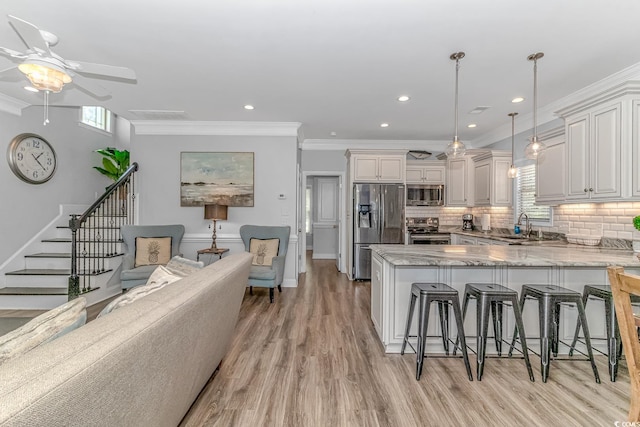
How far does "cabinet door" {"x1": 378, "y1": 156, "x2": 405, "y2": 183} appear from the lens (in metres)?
5.70

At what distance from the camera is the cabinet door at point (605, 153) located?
287 centimetres

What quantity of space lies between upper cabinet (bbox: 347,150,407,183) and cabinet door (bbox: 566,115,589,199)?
2615mm

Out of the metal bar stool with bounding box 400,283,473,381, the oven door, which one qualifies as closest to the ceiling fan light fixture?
the metal bar stool with bounding box 400,283,473,381

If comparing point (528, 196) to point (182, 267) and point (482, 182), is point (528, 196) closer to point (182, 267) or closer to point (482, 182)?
point (482, 182)

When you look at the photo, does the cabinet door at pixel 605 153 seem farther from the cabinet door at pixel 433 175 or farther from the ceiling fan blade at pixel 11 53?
the ceiling fan blade at pixel 11 53

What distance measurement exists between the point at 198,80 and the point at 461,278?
3369 millimetres

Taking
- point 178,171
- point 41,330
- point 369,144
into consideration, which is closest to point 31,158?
point 178,171

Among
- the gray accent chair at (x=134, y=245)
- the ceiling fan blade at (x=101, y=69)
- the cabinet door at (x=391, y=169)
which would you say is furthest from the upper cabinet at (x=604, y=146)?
the gray accent chair at (x=134, y=245)

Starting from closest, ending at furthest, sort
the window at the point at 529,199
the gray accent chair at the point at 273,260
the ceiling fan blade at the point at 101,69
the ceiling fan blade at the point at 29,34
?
the ceiling fan blade at the point at 29,34
the ceiling fan blade at the point at 101,69
the gray accent chair at the point at 273,260
the window at the point at 529,199

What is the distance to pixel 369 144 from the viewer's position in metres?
6.25

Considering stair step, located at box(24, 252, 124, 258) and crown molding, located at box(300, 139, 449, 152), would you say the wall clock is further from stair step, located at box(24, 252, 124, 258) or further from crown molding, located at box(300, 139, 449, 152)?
crown molding, located at box(300, 139, 449, 152)

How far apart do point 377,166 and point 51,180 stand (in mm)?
5416

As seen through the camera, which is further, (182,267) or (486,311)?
(486,311)

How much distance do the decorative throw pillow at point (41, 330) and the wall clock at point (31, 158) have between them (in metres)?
4.68
